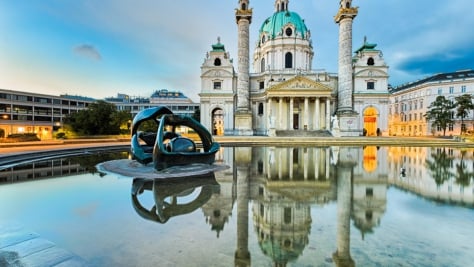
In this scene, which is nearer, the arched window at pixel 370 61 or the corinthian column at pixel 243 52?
the corinthian column at pixel 243 52

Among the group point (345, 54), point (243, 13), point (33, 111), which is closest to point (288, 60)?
point (345, 54)

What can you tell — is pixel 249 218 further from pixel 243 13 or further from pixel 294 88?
pixel 243 13

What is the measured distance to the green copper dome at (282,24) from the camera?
58.7 metres

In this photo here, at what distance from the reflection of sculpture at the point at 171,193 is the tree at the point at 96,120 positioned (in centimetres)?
3131

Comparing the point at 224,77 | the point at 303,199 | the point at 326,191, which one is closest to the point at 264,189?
the point at 303,199

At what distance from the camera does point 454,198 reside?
818cm

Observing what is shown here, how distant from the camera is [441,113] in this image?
57062 mm

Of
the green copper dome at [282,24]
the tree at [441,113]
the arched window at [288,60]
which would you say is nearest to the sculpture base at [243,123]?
the arched window at [288,60]

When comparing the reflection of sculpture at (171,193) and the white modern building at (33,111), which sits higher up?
the white modern building at (33,111)

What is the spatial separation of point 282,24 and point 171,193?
61.6 metres

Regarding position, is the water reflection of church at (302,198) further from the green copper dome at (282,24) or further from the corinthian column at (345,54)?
the green copper dome at (282,24)

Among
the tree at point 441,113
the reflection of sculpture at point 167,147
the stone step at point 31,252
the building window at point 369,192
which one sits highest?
the tree at point 441,113

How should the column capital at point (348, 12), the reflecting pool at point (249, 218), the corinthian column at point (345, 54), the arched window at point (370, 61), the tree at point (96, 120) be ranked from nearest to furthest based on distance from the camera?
the reflecting pool at point (249, 218)
the tree at point (96, 120)
the column capital at point (348, 12)
the corinthian column at point (345, 54)
the arched window at point (370, 61)

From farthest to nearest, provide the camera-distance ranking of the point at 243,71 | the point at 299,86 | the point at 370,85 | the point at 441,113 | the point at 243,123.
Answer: the point at 441,113
the point at 370,85
the point at 243,71
the point at 243,123
the point at 299,86
